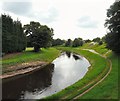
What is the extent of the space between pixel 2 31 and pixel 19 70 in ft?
59.8

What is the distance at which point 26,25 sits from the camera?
286 feet

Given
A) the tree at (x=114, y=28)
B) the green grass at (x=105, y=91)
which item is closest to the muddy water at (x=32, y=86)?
the green grass at (x=105, y=91)

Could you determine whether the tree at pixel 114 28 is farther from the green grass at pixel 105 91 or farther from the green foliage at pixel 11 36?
the green foliage at pixel 11 36

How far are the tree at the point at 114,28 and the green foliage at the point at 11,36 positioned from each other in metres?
29.8

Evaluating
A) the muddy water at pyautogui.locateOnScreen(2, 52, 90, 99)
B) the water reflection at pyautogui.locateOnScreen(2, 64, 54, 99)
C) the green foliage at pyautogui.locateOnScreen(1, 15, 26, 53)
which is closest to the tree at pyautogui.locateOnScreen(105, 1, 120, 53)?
the muddy water at pyautogui.locateOnScreen(2, 52, 90, 99)

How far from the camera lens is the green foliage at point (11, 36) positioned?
61.7m

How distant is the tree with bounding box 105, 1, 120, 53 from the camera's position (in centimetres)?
5566

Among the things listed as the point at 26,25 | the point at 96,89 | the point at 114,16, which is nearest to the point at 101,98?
the point at 96,89

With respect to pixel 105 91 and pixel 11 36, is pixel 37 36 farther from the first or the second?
pixel 105 91

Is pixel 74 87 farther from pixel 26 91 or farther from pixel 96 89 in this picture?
pixel 26 91

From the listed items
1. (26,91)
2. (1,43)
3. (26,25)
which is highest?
(26,25)

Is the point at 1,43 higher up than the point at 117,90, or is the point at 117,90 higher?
the point at 1,43

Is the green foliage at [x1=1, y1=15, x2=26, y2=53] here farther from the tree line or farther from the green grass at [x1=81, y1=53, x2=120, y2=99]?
the green grass at [x1=81, y1=53, x2=120, y2=99]

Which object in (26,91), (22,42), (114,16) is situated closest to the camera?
(26,91)
